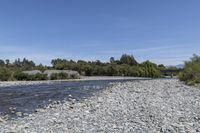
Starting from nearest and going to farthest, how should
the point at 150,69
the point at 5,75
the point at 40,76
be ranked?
the point at 5,75 → the point at 40,76 → the point at 150,69

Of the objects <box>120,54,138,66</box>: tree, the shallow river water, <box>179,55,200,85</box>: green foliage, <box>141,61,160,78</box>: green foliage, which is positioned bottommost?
the shallow river water

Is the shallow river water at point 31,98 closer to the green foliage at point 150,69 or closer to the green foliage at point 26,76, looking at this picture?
the green foliage at point 26,76

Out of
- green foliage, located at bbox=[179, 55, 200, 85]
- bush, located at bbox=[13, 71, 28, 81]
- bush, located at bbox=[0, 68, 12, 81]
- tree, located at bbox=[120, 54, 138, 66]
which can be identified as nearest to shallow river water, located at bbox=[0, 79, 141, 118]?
green foliage, located at bbox=[179, 55, 200, 85]

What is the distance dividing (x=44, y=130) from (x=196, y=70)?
41.2 meters

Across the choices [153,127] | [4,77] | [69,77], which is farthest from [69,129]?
[69,77]

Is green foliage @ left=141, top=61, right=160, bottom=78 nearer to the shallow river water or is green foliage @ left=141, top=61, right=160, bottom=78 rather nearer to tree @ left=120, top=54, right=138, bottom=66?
tree @ left=120, top=54, right=138, bottom=66

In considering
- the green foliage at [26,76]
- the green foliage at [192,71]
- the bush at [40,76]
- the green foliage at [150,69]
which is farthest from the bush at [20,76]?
the green foliage at [192,71]

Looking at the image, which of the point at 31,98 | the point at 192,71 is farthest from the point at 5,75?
the point at 31,98

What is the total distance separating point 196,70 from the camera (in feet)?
166

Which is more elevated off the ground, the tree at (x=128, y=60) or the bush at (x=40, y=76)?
the tree at (x=128, y=60)

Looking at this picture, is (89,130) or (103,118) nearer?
(89,130)

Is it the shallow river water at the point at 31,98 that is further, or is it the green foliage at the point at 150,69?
the green foliage at the point at 150,69

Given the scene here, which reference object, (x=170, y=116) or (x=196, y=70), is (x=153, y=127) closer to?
(x=170, y=116)

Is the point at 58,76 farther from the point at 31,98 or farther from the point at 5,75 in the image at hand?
the point at 31,98
